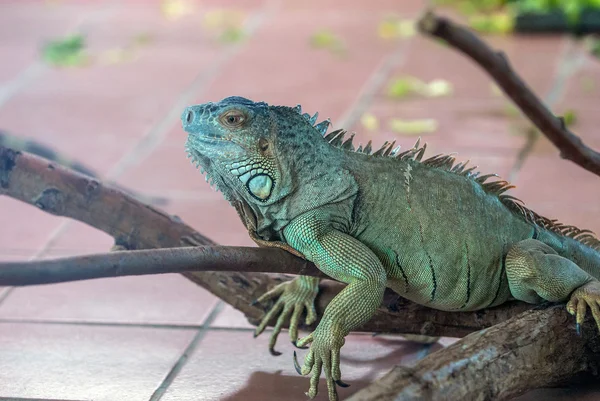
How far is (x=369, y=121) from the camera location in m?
7.73

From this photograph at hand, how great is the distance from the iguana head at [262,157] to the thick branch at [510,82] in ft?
2.61

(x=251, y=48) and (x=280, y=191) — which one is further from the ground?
(x=251, y=48)

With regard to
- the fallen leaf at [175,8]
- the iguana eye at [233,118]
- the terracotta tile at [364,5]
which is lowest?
the iguana eye at [233,118]

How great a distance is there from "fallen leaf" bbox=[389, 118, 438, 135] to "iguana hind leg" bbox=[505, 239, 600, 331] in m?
3.64

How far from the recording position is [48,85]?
8938 mm

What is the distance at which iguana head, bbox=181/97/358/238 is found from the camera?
3.82 meters

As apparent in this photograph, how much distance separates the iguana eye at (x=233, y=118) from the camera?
12.5 ft

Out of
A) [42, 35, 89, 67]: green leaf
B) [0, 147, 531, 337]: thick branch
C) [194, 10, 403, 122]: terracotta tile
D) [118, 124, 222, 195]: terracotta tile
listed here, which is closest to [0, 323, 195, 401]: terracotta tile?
[0, 147, 531, 337]: thick branch

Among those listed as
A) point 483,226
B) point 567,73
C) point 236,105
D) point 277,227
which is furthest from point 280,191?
point 567,73

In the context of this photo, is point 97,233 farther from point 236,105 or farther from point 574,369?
point 574,369

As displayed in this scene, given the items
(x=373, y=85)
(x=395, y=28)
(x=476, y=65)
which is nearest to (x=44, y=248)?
(x=373, y=85)

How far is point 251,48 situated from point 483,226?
20.0ft

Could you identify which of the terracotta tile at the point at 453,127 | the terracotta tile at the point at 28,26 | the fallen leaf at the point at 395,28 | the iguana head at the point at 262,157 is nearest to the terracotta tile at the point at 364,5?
the fallen leaf at the point at 395,28

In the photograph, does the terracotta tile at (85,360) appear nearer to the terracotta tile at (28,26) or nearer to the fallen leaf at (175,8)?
the terracotta tile at (28,26)
